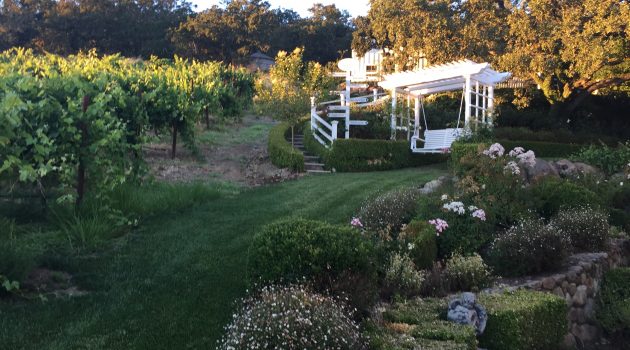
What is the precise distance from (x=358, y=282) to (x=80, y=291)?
2.57 metres

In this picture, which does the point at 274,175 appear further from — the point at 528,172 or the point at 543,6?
the point at 543,6

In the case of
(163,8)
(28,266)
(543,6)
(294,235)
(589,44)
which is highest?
(163,8)

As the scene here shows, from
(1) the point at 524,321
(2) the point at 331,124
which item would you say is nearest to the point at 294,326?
(1) the point at 524,321

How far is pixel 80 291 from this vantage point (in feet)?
16.5

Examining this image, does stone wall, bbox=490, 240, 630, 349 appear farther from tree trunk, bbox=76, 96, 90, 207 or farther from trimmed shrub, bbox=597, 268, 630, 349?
tree trunk, bbox=76, 96, 90, 207

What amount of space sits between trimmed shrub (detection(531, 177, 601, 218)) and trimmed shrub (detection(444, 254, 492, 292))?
2.50m

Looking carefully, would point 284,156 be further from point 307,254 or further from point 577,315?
point 307,254

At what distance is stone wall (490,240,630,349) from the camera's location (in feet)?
18.7

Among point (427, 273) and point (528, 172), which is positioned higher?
point (528, 172)

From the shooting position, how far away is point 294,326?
3.44 metres

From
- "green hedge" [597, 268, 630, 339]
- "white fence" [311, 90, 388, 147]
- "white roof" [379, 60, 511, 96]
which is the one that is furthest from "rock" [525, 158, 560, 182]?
"white fence" [311, 90, 388, 147]

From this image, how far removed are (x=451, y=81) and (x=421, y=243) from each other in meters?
10.9

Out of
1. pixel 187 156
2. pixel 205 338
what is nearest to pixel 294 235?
pixel 205 338

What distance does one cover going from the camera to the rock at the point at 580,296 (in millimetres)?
5980
